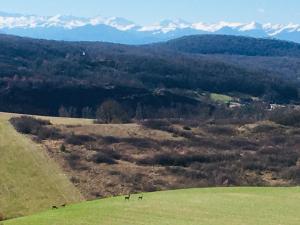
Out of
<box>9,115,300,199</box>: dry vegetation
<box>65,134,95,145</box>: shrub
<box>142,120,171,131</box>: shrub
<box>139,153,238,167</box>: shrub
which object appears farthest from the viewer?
<box>142,120,171,131</box>: shrub

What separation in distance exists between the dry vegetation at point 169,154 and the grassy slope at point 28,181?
1007 millimetres

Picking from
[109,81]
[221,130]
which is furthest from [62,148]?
[109,81]

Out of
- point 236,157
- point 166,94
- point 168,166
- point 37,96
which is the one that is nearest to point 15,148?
point 168,166

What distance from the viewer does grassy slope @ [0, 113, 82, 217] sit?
1170 inches

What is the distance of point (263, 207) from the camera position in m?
21.1

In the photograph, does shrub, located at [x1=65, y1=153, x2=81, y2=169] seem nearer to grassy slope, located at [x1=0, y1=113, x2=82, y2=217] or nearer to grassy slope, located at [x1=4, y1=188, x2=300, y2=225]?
grassy slope, located at [x1=0, y1=113, x2=82, y2=217]

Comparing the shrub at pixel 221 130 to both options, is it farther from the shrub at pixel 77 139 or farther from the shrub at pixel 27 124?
the shrub at pixel 27 124

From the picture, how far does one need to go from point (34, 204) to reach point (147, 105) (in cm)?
7873

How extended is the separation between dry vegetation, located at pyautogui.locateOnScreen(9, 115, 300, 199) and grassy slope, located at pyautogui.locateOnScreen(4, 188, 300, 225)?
1069 centimetres

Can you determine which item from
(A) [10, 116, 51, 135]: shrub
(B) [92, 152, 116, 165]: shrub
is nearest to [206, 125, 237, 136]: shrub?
(A) [10, 116, 51, 135]: shrub

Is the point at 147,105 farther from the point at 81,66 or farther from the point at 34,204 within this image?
the point at 34,204

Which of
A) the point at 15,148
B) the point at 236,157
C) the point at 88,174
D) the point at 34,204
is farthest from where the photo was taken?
the point at 236,157

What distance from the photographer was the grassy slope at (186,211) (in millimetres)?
18641

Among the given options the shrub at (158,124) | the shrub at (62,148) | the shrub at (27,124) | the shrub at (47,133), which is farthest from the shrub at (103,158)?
the shrub at (158,124)
